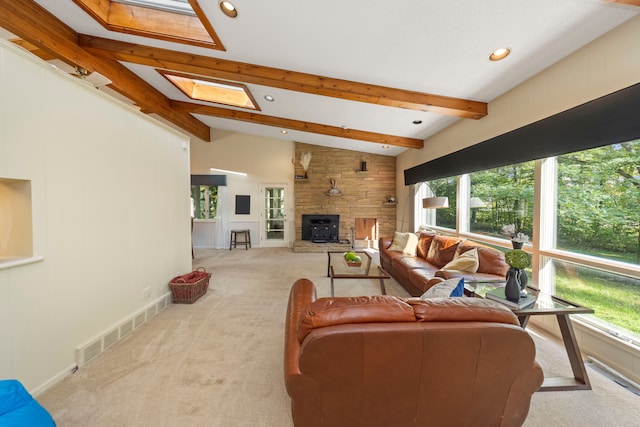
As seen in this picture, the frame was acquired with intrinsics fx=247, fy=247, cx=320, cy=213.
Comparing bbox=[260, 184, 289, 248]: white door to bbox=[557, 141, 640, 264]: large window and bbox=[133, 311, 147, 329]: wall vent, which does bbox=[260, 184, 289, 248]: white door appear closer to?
bbox=[133, 311, 147, 329]: wall vent

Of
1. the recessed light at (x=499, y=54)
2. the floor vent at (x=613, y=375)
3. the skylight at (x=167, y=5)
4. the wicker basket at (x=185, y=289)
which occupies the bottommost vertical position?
the floor vent at (x=613, y=375)

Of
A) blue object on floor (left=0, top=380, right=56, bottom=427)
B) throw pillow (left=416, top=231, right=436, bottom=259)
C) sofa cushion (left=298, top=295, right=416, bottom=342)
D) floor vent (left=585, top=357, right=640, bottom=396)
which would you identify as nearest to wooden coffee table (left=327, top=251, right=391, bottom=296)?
throw pillow (left=416, top=231, right=436, bottom=259)

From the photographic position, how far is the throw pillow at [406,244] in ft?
14.5

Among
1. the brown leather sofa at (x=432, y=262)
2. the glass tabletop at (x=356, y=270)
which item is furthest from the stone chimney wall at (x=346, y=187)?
the glass tabletop at (x=356, y=270)

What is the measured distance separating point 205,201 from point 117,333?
18.3 ft

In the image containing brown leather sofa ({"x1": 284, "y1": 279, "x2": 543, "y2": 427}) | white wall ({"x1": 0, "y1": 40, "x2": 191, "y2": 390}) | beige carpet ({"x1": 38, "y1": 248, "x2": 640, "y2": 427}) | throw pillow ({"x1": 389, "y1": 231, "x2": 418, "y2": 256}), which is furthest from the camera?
throw pillow ({"x1": 389, "y1": 231, "x2": 418, "y2": 256})

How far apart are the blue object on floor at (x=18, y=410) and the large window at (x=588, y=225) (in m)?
3.80

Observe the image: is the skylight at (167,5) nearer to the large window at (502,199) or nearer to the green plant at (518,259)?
the green plant at (518,259)

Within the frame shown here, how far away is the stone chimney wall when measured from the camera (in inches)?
290

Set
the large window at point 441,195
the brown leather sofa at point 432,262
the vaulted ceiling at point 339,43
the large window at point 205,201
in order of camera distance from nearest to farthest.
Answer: the vaulted ceiling at point 339,43 < the brown leather sofa at point 432,262 < the large window at point 441,195 < the large window at point 205,201

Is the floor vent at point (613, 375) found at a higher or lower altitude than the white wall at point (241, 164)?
lower

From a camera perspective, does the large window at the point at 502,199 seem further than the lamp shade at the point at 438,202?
No

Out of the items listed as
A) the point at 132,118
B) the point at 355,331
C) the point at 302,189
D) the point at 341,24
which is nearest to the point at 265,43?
the point at 341,24

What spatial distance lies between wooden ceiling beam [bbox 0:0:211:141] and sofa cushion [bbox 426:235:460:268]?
18.4ft
